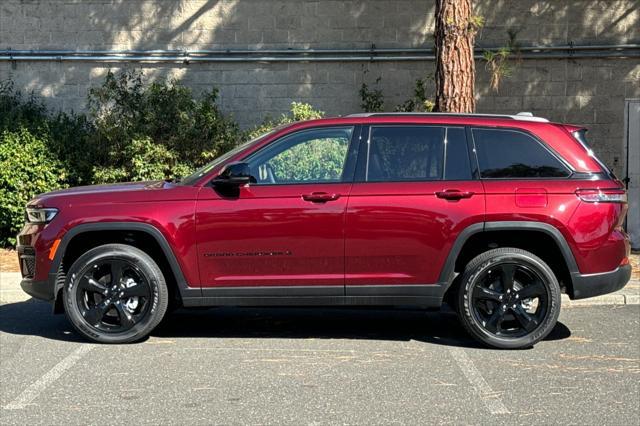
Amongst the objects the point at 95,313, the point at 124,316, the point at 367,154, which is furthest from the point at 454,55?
the point at 95,313

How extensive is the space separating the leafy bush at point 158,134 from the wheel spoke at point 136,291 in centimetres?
462

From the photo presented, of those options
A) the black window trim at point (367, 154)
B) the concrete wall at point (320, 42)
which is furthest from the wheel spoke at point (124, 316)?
the concrete wall at point (320, 42)

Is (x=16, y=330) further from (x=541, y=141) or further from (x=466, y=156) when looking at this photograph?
(x=541, y=141)

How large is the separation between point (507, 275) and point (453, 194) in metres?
0.80

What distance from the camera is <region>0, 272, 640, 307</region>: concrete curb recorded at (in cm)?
845

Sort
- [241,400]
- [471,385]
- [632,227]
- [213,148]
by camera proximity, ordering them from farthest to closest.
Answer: [632,227] → [213,148] → [471,385] → [241,400]

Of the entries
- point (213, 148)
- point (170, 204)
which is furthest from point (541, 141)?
point (213, 148)

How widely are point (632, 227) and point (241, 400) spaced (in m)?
8.89

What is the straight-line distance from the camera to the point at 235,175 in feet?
20.9

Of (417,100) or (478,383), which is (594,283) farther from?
(417,100)

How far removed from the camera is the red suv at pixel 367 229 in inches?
250

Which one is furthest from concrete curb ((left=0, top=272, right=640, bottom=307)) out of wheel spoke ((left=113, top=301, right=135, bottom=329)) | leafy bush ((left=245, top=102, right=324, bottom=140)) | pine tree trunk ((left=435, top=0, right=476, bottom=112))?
leafy bush ((left=245, top=102, right=324, bottom=140))

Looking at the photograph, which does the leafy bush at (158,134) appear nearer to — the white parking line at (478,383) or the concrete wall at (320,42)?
the concrete wall at (320,42)

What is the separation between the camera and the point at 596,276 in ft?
21.0
